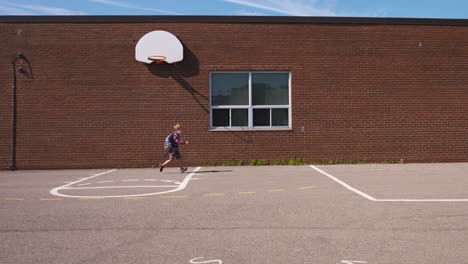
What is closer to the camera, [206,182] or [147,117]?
[206,182]

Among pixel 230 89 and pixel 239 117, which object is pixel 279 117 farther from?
pixel 230 89

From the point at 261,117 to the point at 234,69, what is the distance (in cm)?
200

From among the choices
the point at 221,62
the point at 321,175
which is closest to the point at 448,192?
the point at 321,175

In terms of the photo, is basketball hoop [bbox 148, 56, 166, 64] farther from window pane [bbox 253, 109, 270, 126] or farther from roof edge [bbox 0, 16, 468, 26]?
window pane [bbox 253, 109, 270, 126]

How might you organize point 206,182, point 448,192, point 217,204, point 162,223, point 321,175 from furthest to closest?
point 321,175 < point 206,182 < point 448,192 < point 217,204 < point 162,223

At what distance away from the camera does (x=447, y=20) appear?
14711 millimetres

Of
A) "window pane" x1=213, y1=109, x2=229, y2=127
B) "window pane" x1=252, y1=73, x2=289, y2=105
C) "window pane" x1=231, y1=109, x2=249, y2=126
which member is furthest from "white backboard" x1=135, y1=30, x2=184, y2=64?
"window pane" x1=252, y1=73, x2=289, y2=105

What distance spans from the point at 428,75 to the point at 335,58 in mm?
3469

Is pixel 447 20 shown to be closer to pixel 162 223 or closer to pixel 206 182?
pixel 206 182

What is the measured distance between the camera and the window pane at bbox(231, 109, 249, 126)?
14.6m

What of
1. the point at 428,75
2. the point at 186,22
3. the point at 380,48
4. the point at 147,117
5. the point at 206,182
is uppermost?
the point at 186,22

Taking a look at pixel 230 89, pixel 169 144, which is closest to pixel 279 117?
pixel 230 89

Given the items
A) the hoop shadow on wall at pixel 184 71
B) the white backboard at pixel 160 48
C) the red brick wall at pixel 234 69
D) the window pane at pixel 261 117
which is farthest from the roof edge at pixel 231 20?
the window pane at pixel 261 117

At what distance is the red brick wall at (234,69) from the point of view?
46.6 feet
